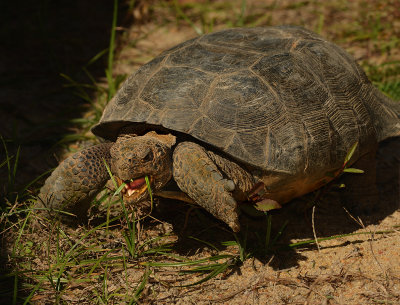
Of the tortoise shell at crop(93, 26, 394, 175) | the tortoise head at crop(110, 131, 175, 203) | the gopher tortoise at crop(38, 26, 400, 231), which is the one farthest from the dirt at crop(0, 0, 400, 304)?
the tortoise shell at crop(93, 26, 394, 175)

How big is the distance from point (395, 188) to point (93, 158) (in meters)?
2.83

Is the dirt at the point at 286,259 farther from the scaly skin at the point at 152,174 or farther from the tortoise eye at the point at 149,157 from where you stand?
the tortoise eye at the point at 149,157

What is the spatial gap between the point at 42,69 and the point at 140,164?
3.56 m

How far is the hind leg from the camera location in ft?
13.3

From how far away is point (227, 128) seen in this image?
3.13 m

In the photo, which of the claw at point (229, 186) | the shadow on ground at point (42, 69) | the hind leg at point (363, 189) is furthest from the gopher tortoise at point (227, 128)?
the shadow on ground at point (42, 69)

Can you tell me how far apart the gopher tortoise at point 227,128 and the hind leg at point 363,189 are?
0.28 metres

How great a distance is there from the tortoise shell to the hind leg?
0.94 ft

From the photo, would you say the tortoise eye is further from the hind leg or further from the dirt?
the hind leg

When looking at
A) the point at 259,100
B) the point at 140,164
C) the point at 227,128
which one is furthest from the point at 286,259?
the point at 140,164

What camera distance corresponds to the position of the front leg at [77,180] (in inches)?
128

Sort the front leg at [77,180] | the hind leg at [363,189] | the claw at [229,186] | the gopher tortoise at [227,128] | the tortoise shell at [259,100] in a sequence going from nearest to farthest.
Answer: the claw at [229,186] < the gopher tortoise at [227,128] < the tortoise shell at [259,100] < the front leg at [77,180] < the hind leg at [363,189]

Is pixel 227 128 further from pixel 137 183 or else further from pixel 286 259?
pixel 286 259

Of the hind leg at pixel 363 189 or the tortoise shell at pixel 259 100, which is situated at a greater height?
the tortoise shell at pixel 259 100
